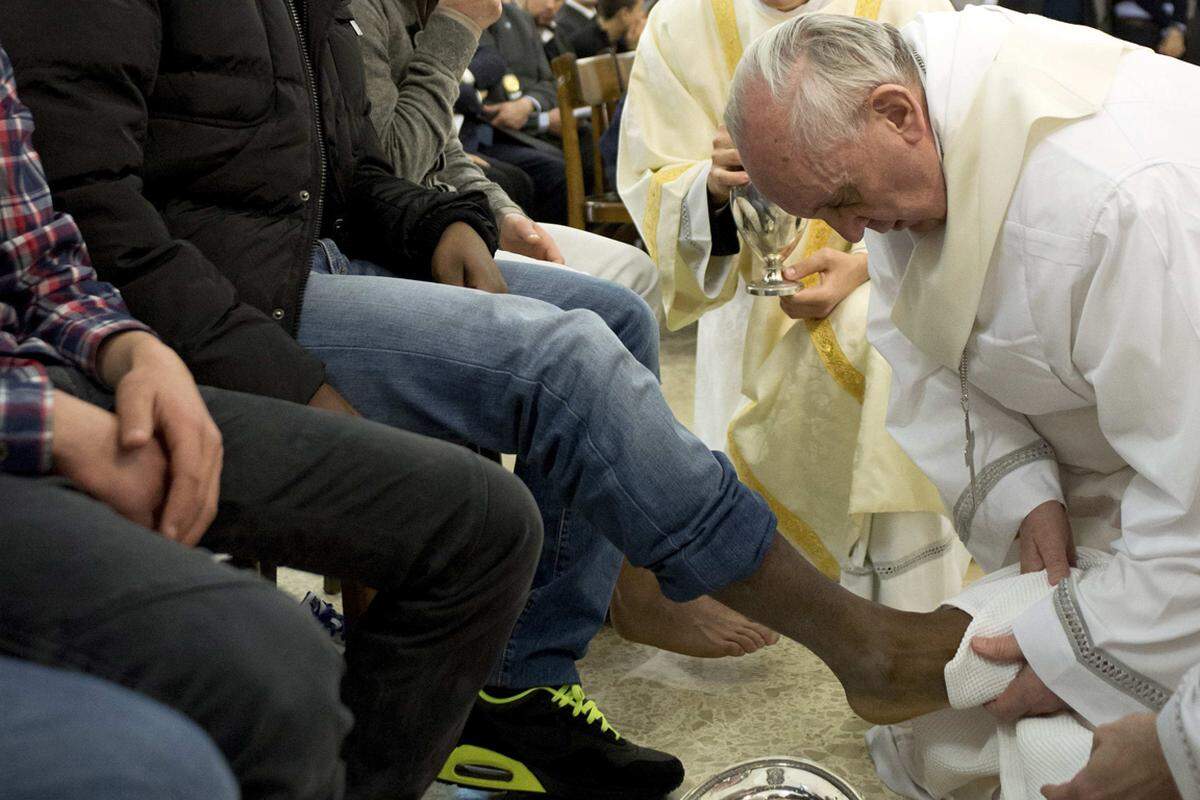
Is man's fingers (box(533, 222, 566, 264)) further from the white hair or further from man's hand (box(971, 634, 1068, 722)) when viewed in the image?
man's hand (box(971, 634, 1068, 722))

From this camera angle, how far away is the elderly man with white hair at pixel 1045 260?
148 cm

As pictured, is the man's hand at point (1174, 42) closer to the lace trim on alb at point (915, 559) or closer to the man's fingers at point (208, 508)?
the lace trim on alb at point (915, 559)

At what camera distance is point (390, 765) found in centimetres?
137

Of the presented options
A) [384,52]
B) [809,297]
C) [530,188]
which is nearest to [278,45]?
[384,52]

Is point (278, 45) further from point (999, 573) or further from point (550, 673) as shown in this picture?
point (999, 573)

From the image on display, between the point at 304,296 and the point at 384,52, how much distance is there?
0.77 metres

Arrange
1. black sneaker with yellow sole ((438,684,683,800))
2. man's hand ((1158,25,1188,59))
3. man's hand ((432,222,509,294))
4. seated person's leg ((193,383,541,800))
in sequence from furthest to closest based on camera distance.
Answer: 1. man's hand ((1158,25,1188,59))
2. man's hand ((432,222,509,294))
3. black sneaker with yellow sole ((438,684,683,800))
4. seated person's leg ((193,383,541,800))

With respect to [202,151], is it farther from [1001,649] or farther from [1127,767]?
[1127,767]

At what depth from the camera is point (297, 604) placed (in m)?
1.14

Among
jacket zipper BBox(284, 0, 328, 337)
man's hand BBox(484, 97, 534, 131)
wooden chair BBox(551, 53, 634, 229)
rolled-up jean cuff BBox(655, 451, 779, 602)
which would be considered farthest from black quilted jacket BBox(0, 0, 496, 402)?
man's hand BBox(484, 97, 534, 131)

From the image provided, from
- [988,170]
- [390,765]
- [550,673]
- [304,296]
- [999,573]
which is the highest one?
[988,170]

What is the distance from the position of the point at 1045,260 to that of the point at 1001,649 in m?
0.49

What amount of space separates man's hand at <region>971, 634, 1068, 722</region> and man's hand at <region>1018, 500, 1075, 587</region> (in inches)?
6.2

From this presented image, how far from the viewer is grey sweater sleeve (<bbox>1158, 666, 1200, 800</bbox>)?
1.24 metres
